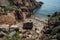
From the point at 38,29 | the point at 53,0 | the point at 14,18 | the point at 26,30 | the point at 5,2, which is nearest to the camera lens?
the point at 26,30

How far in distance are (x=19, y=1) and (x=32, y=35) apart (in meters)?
26.4

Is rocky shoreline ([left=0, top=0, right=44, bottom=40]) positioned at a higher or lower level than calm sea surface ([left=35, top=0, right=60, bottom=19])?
higher

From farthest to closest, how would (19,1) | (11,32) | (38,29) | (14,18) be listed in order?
(19,1) → (14,18) → (38,29) → (11,32)

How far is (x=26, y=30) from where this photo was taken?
3897 cm

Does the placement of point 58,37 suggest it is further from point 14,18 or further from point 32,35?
point 14,18

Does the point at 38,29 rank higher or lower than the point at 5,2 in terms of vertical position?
lower

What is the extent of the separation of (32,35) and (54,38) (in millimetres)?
6841

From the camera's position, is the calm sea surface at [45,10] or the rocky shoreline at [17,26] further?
the calm sea surface at [45,10]

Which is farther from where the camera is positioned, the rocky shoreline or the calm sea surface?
the calm sea surface

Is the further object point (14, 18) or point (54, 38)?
point (14, 18)

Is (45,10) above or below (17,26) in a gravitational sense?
below

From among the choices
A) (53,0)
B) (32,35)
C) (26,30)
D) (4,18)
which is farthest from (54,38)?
(53,0)

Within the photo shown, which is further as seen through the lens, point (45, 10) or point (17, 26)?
point (45, 10)

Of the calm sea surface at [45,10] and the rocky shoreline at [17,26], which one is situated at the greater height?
the rocky shoreline at [17,26]
